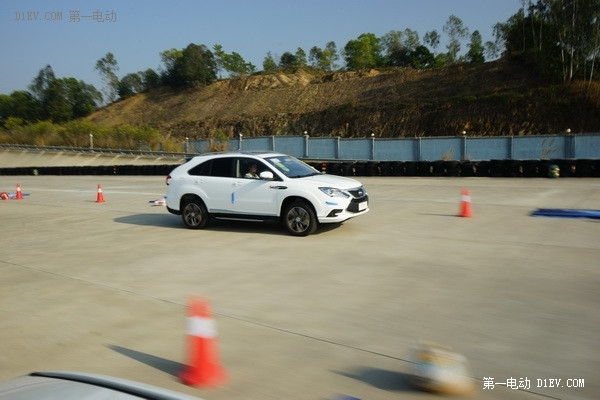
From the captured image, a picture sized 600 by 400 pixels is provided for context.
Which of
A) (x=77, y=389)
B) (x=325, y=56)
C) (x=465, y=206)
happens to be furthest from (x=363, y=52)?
(x=77, y=389)

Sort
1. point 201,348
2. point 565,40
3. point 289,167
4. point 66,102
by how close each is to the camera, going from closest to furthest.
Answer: point 201,348, point 289,167, point 565,40, point 66,102

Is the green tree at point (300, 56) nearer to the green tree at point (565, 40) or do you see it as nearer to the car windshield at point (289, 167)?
the green tree at point (565, 40)

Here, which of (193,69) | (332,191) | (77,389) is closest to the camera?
(77,389)

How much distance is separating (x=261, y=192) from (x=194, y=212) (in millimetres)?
1989

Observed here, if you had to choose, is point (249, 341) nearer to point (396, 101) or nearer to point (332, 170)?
point (332, 170)

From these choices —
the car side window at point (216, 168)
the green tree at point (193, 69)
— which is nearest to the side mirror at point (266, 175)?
the car side window at point (216, 168)

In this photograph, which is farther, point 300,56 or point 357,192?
point 300,56

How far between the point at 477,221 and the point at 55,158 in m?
52.3

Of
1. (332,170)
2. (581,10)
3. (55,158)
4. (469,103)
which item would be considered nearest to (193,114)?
(55,158)

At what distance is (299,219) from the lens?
429 inches

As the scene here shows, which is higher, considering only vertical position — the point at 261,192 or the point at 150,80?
the point at 150,80

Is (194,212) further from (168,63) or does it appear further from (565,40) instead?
(168,63)

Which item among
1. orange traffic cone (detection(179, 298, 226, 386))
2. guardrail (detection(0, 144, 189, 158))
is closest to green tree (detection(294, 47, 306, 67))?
guardrail (detection(0, 144, 189, 158))

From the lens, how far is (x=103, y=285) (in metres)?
7.79
